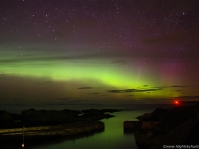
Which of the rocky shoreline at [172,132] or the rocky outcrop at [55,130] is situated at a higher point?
the rocky shoreline at [172,132]

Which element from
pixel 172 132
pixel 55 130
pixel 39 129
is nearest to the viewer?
pixel 172 132

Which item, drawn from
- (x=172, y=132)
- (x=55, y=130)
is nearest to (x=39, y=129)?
(x=55, y=130)

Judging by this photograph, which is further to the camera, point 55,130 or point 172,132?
point 55,130

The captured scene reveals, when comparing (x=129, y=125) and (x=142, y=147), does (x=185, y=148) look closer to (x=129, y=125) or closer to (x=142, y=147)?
(x=142, y=147)

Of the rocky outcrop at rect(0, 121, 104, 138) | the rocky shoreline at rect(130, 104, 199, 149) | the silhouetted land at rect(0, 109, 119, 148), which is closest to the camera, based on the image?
the rocky shoreline at rect(130, 104, 199, 149)

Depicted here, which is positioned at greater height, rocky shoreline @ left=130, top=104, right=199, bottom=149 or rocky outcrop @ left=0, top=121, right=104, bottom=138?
Answer: rocky shoreline @ left=130, top=104, right=199, bottom=149

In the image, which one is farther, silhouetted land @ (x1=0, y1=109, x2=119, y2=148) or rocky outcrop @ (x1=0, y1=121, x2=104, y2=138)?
rocky outcrop @ (x1=0, y1=121, x2=104, y2=138)

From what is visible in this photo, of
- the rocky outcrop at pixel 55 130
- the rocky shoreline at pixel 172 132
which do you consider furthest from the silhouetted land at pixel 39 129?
the rocky shoreline at pixel 172 132

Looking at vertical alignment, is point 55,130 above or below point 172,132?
below

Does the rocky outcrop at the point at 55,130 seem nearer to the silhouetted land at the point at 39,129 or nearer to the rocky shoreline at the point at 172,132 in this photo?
the silhouetted land at the point at 39,129

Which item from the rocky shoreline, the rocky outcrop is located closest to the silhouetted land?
the rocky outcrop

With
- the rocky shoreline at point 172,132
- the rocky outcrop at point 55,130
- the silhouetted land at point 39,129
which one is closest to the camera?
the rocky shoreline at point 172,132

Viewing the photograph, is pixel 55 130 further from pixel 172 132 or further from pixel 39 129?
pixel 172 132

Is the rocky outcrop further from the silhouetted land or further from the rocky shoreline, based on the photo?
the rocky shoreline
